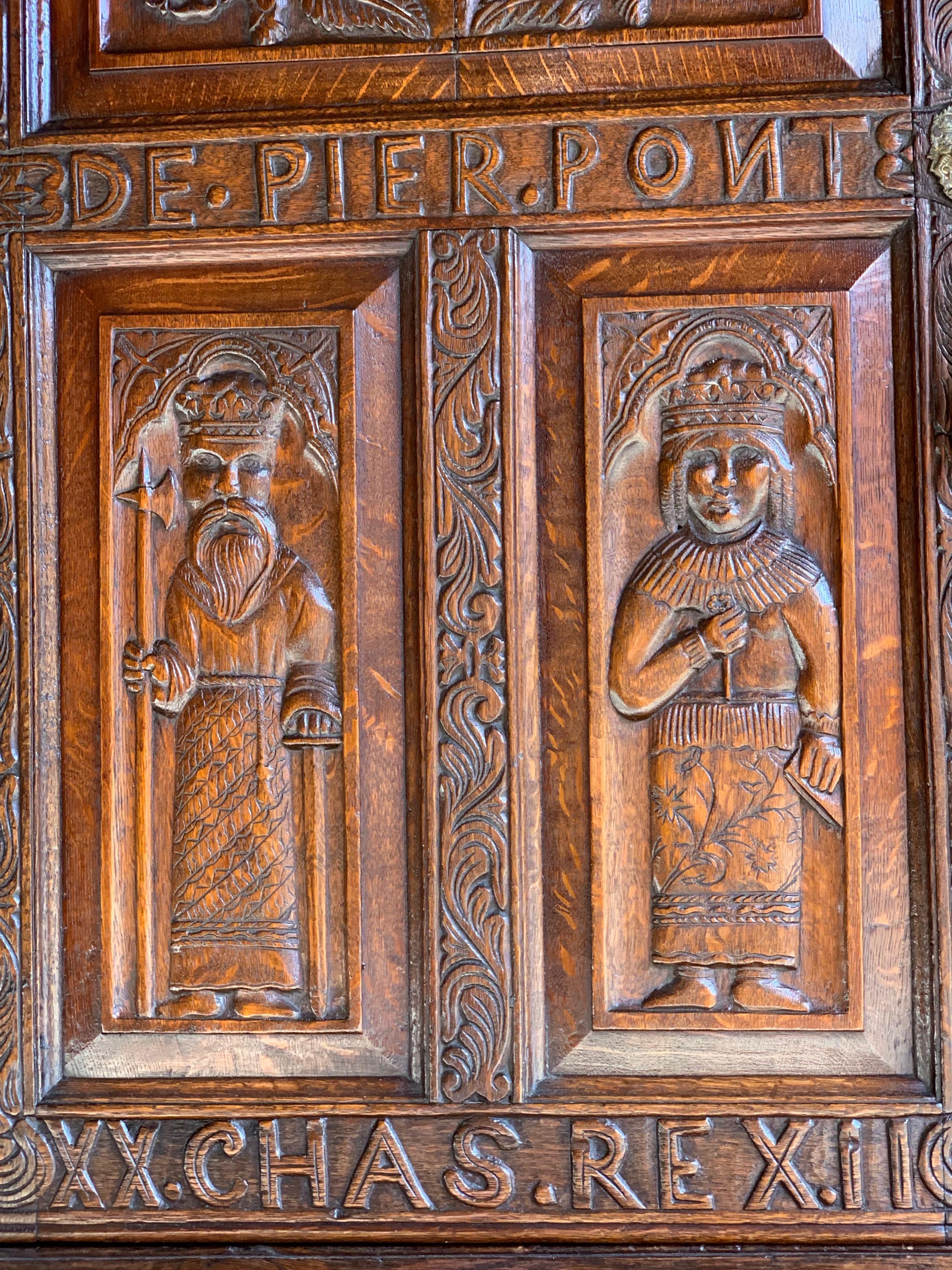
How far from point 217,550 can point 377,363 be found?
452 mm

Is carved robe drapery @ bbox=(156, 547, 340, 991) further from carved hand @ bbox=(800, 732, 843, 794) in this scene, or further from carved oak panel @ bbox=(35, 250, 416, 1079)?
carved hand @ bbox=(800, 732, 843, 794)

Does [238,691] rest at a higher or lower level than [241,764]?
higher

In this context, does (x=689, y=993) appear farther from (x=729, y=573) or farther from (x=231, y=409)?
(x=231, y=409)

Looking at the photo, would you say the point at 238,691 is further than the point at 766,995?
Yes

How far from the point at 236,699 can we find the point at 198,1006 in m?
0.56

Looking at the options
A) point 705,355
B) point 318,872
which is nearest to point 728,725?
point 705,355

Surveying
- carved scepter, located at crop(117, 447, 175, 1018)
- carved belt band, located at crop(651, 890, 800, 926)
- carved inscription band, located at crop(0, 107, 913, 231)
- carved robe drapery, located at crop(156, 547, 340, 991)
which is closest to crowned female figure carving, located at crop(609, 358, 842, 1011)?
carved belt band, located at crop(651, 890, 800, 926)

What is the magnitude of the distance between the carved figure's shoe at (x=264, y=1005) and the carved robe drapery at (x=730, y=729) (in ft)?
2.18

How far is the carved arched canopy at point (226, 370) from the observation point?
2312 millimetres

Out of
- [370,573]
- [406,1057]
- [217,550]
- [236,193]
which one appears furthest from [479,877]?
[236,193]

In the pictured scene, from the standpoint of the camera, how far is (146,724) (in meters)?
2.31

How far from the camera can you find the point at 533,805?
88.3 inches

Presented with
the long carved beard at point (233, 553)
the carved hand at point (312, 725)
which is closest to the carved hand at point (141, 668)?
the long carved beard at point (233, 553)

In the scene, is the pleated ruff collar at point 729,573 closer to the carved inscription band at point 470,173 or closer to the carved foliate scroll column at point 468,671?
the carved foliate scroll column at point 468,671
